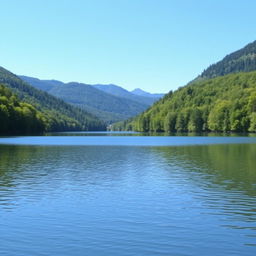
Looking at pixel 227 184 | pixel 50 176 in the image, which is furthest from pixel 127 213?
pixel 50 176

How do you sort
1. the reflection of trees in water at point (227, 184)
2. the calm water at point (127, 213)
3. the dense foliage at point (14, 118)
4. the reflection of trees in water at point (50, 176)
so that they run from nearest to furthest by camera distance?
the calm water at point (127, 213), the reflection of trees in water at point (227, 184), the reflection of trees in water at point (50, 176), the dense foliage at point (14, 118)

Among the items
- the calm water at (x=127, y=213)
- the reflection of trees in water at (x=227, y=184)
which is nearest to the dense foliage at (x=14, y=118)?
the reflection of trees in water at (x=227, y=184)

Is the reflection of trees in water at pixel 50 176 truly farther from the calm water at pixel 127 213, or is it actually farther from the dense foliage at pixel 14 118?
the dense foliage at pixel 14 118

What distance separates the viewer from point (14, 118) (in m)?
158

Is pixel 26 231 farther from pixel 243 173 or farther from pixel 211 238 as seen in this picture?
pixel 243 173

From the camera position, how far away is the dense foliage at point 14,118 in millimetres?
147225

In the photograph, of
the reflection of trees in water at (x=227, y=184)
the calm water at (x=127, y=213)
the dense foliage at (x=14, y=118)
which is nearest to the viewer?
the calm water at (x=127, y=213)

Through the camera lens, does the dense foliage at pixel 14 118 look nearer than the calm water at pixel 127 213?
No

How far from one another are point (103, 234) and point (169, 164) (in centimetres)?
3212

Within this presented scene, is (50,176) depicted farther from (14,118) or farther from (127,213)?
(14,118)

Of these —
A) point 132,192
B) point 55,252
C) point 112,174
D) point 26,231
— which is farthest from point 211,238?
point 112,174

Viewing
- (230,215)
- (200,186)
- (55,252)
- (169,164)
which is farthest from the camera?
(169,164)

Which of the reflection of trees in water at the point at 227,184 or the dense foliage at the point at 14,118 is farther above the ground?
the dense foliage at the point at 14,118

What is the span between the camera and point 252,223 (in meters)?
21.5
